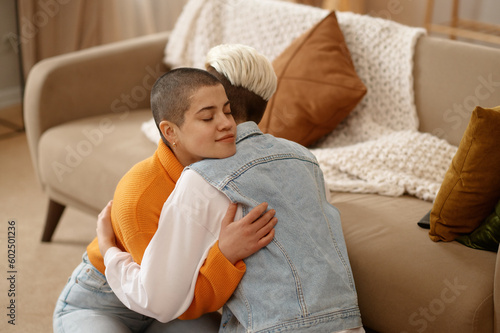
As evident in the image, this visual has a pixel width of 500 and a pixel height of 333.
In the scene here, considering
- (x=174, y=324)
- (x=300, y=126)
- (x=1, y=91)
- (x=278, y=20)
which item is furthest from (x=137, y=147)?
(x=1, y=91)

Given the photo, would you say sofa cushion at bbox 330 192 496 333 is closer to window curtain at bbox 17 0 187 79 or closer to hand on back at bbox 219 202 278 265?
hand on back at bbox 219 202 278 265

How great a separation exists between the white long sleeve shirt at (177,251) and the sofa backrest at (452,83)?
113 centimetres

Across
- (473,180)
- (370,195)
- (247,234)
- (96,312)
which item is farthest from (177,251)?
(370,195)

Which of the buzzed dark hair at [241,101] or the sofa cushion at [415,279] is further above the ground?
the buzzed dark hair at [241,101]

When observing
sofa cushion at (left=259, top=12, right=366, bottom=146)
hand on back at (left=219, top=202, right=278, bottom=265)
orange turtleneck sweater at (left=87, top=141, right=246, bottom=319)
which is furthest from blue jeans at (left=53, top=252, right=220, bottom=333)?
sofa cushion at (left=259, top=12, right=366, bottom=146)

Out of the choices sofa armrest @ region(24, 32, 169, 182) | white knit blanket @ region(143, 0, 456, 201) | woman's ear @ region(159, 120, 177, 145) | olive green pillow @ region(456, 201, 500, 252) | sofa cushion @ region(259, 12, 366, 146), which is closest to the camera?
woman's ear @ region(159, 120, 177, 145)

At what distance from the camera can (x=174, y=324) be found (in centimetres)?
132

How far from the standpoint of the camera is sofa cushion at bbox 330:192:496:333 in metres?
1.27

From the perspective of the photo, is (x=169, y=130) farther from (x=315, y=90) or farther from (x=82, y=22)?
(x=82, y=22)

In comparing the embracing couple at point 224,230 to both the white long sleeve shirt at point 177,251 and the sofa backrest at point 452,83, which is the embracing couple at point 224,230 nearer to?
the white long sleeve shirt at point 177,251

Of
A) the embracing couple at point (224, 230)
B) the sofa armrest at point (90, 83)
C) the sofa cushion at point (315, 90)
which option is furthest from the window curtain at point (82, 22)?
the embracing couple at point (224, 230)

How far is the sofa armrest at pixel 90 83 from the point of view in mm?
2244

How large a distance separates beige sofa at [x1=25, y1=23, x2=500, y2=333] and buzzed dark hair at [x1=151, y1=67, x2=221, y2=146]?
621 millimetres

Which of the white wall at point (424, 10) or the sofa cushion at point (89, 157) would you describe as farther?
the white wall at point (424, 10)
